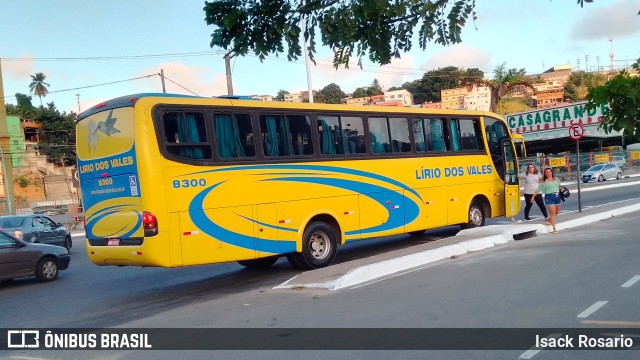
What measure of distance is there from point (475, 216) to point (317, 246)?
6255mm

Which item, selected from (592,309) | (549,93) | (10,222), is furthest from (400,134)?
(549,93)

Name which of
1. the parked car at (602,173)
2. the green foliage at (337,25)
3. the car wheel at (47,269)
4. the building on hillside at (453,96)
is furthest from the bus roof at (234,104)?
Result: the building on hillside at (453,96)

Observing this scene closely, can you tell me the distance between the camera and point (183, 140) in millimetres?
10875

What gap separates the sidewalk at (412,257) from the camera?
1077 cm

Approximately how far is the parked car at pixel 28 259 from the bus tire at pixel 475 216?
10276 millimetres

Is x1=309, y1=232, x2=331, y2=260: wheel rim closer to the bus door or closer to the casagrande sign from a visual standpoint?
the bus door

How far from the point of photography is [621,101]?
3588 mm

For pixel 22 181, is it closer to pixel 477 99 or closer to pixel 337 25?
pixel 337 25

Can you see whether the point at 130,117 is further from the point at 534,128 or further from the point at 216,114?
the point at 534,128

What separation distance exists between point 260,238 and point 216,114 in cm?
240

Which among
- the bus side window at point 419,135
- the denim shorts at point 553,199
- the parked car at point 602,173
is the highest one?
the bus side window at point 419,135

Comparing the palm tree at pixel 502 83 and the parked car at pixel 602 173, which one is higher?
the palm tree at pixel 502 83

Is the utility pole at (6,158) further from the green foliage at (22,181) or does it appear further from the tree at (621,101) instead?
the green foliage at (22,181)

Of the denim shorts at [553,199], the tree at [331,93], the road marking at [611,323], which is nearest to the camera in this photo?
the road marking at [611,323]
